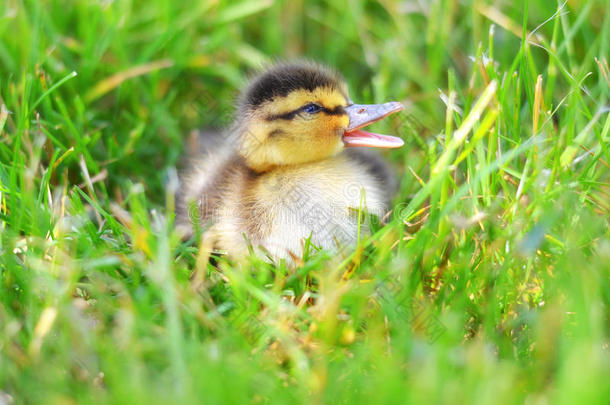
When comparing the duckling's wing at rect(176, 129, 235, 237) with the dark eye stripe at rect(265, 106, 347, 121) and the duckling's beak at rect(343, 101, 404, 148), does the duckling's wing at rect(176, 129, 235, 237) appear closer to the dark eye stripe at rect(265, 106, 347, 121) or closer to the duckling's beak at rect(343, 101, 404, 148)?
the dark eye stripe at rect(265, 106, 347, 121)

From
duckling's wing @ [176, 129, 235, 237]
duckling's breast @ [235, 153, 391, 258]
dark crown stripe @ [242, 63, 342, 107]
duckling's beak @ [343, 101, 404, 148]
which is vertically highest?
dark crown stripe @ [242, 63, 342, 107]

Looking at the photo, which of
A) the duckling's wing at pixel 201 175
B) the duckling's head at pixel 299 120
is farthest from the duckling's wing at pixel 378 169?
the duckling's wing at pixel 201 175

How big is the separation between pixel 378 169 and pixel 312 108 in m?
0.35

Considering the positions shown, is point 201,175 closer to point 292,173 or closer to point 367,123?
point 292,173

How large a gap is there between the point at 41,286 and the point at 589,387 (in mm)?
1080

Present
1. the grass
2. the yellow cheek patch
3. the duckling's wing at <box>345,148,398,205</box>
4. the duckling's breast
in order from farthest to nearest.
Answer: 1. the duckling's wing at <box>345,148,398,205</box>
2. the yellow cheek patch
3. the duckling's breast
4. the grass

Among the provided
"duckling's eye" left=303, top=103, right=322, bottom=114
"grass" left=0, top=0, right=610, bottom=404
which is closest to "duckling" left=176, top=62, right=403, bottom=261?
"duckling's eye" left=303, top=103, right=322, bottom=114

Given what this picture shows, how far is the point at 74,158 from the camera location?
2062mm

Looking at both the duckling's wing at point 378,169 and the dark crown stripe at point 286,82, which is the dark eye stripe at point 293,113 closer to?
the dark crown stripe at point 286,82

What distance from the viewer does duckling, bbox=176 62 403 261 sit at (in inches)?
69.9

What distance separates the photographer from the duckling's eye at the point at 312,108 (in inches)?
74.6

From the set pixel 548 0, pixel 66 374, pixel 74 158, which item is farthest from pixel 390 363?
pixel 548 0

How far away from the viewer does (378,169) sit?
2135 mm

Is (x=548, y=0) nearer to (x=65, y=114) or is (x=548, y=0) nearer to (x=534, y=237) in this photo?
(x=534, y=237)
